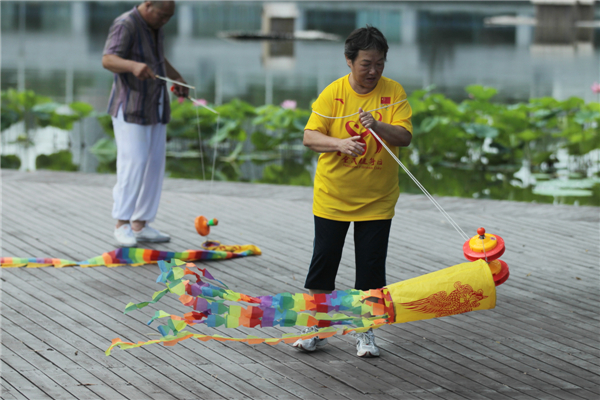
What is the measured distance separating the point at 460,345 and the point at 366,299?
799mm

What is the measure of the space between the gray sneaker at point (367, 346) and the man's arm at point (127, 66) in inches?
92.8

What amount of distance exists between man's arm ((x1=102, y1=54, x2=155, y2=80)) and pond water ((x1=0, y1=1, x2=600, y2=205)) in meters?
3.65

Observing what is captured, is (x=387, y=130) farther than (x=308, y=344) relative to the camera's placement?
No

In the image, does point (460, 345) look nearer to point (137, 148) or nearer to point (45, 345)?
point (45, 345)

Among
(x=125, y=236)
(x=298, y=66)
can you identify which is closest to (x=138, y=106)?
(x=125, y=236)

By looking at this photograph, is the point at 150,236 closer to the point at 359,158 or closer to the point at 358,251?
the point at 358,251

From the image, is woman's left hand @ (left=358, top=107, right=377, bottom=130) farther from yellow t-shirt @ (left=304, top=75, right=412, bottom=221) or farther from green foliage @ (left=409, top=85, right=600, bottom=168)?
green foliage @ (left=409, top=85, right=600, bottom=168)

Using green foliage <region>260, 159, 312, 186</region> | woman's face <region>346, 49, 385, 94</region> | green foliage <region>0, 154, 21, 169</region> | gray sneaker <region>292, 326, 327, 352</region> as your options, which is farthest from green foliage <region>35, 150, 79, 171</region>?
woman's face <region>346, 49, 385, 94</region>

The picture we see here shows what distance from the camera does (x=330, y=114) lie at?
3.32 metres

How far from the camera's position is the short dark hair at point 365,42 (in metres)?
A: 3.13

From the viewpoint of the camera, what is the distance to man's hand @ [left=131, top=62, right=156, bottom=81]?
4.81 m

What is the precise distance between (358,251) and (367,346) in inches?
17.9

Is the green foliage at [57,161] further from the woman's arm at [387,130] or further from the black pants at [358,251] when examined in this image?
the woman's arm at [387,130]

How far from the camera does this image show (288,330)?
12.5ft
